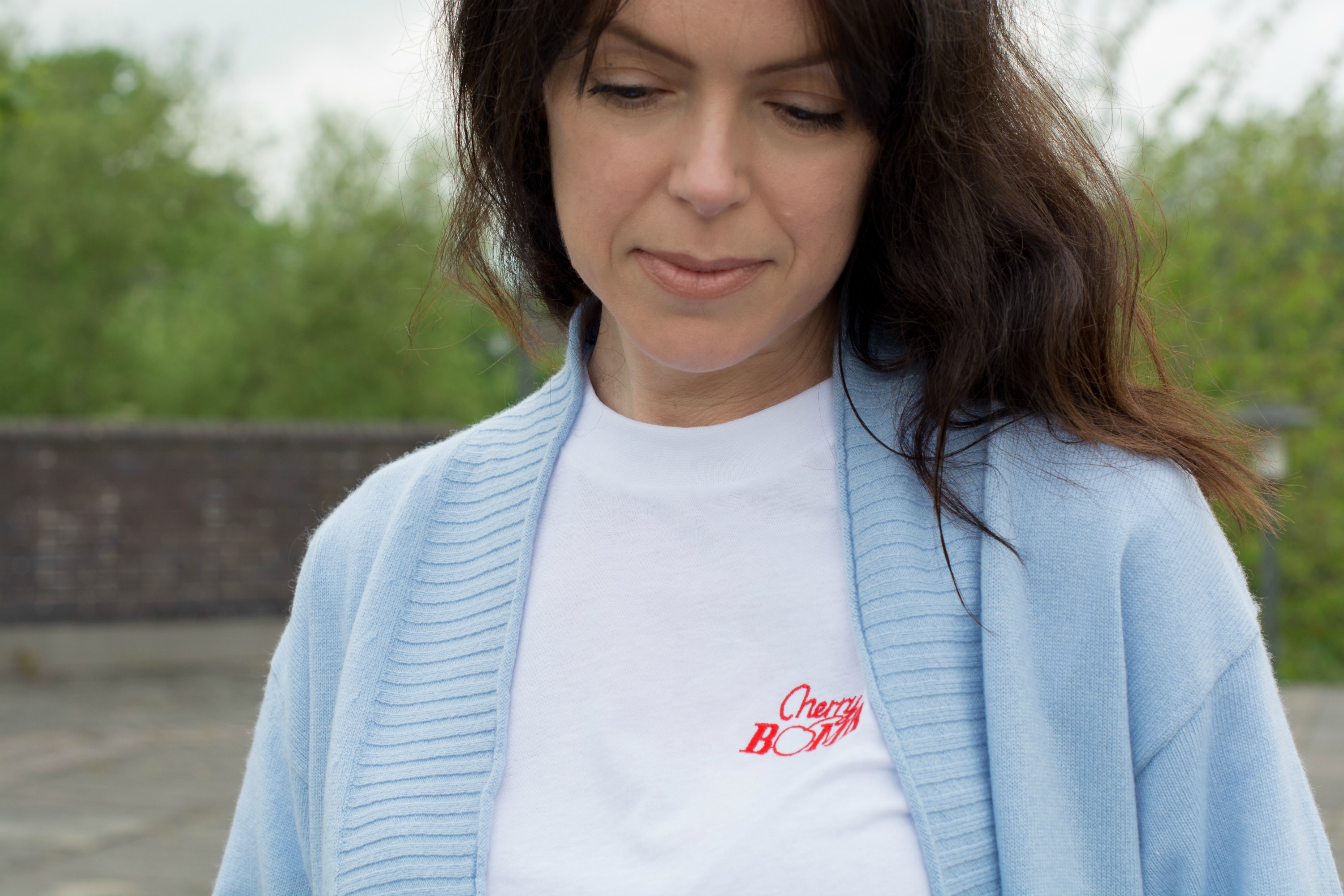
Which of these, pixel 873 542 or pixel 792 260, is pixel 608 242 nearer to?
pixel 792 260

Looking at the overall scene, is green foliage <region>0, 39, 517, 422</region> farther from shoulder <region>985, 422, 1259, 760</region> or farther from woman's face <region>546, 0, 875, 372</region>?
shoulder <region>985, 422, 1259, 760</region>

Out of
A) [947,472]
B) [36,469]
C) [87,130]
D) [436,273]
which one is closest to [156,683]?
[36,469]

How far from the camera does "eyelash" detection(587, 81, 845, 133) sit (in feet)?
4.17

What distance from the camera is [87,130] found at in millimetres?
14508

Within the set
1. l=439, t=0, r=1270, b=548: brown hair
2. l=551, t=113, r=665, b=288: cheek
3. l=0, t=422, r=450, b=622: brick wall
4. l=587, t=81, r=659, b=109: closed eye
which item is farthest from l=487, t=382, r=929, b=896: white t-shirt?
l=0, t=422, r=450, b=622: brick wall

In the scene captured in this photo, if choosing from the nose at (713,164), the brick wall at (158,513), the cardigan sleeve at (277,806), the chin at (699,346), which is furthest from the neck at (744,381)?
the brick wall at (158,513)

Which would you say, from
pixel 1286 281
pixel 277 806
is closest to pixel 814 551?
Result: pixel 277 806

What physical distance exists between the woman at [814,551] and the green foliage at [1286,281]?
8028 mm

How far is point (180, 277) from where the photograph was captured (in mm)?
16094

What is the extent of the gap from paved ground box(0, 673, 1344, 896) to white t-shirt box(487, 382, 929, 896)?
166 inches

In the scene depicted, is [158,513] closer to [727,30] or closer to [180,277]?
[180,277]

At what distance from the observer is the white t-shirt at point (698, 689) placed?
1.27 m

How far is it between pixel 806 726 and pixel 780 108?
1.99 feet

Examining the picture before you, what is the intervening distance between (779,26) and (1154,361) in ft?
1.90
